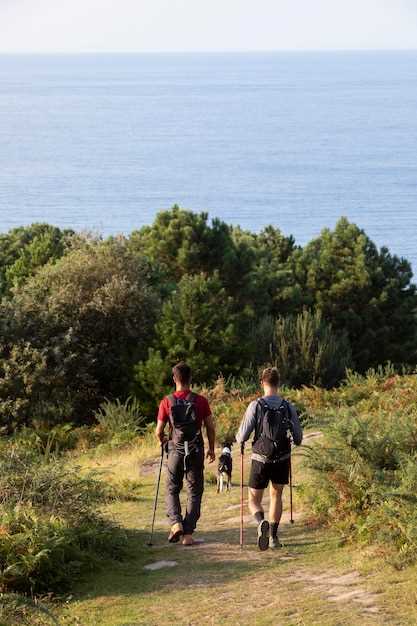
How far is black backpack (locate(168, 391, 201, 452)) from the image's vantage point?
1163 cm

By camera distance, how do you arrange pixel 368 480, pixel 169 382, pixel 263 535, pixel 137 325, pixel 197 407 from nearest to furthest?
1. pixel 263 535
2. pixel 368 480
3. pixel 197 407
4. pixel 169 382
5. pixel 137 325

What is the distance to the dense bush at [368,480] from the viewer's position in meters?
10.5

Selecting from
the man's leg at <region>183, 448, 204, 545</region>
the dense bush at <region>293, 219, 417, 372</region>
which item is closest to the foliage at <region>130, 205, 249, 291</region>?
the dense bush at <region>293, 219, 417, 372</region>

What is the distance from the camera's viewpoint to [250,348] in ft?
104

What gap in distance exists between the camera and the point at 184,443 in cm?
1170

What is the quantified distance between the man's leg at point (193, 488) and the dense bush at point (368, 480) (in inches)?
49.9

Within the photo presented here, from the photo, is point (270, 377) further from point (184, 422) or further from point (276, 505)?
point (276, 505)

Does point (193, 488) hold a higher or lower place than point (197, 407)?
lower

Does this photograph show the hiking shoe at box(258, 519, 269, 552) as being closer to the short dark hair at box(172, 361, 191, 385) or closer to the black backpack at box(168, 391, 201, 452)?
the black backpack at box(168, 391, 201, 452)

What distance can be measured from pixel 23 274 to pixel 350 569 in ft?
116

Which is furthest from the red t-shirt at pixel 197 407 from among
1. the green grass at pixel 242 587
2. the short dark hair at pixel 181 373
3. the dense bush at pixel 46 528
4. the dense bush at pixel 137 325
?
the dense bush at pixel 137 325

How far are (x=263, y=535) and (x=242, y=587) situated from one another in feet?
3.70

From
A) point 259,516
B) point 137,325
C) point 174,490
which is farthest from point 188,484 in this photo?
point 137,325

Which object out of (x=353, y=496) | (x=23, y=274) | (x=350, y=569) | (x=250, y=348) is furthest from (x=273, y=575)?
(x=23, y=274)
